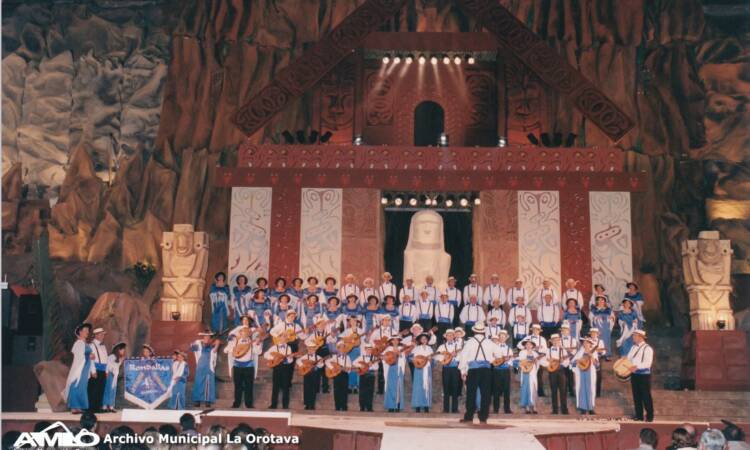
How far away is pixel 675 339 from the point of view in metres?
16.2

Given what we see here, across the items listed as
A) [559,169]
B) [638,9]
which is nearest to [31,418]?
[559,169]

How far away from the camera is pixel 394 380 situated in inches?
463

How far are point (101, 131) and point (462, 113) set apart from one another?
8942 millimetres

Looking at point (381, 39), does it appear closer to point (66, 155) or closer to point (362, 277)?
point (362, 277)

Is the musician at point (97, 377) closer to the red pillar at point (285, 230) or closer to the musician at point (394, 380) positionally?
the musician at point (394, 380)

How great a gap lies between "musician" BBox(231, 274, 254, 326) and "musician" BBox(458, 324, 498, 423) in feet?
14.2

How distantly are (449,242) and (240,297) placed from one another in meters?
5.70

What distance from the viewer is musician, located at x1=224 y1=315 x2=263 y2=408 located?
1167 cm

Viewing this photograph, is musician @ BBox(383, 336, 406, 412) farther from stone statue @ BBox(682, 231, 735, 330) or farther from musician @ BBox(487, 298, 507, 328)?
stone statue @ BBox(682, 231, 735, 330)

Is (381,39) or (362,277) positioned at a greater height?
(381,39)

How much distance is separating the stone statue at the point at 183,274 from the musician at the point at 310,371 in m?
2.77

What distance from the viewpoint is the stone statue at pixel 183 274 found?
546 inches

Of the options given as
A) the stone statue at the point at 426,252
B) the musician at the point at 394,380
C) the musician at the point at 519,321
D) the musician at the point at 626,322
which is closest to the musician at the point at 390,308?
the musician at the point at 394,380

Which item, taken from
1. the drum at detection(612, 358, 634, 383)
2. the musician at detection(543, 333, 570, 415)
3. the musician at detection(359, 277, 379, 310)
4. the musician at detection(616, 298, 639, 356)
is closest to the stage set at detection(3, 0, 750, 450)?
the musician at detection(543, 333, 570, 415)
